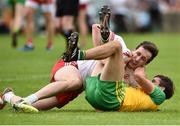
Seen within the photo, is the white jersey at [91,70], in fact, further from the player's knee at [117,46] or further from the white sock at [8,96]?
the white sock at [8,96]

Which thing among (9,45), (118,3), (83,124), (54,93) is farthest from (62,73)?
(118,3)

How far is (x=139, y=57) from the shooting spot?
1147cm

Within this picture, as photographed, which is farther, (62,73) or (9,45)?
(9,45)

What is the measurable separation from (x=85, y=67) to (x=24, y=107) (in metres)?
1.13

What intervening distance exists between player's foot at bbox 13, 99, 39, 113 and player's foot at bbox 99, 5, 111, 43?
1258 millimetres

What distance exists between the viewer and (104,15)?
11562 millimetres

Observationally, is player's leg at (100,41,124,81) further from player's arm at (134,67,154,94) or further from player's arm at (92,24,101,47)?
player's arm at (92,24,101,47)

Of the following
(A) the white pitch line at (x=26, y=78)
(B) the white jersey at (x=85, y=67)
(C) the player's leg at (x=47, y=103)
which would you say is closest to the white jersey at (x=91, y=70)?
(B) the white jersey at (x=85, y=67)

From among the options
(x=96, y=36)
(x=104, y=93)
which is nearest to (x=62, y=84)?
(x=104, y=93)

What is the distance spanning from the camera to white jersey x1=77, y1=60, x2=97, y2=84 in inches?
465

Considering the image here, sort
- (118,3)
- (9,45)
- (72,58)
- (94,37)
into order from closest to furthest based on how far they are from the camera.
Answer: (72,58), (94,37), (9,45), (118,3)

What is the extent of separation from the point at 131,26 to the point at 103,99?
28.8 m

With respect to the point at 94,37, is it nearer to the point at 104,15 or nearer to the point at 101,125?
the point at 104,15

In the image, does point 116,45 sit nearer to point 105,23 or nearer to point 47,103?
point 105,23
